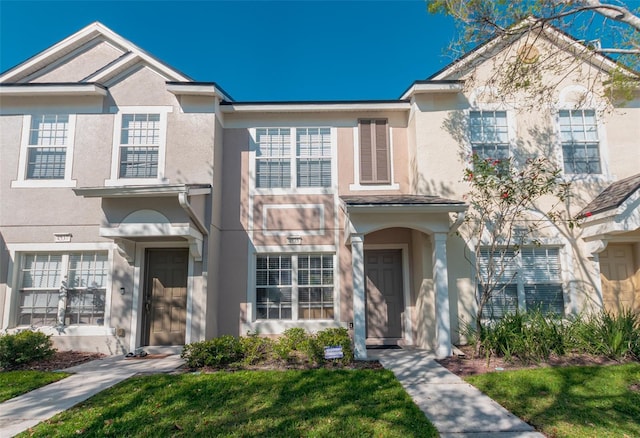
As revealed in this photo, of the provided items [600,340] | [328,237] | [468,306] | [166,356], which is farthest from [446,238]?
[166,356]

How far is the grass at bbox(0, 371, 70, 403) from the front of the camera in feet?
19.5

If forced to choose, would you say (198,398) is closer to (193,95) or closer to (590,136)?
(193,95)

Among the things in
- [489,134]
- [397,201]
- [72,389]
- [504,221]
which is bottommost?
[72,389]

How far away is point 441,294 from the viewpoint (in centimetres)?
820

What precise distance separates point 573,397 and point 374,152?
6.73 meters

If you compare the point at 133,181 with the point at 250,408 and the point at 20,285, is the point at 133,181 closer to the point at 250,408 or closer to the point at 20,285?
the point at 20,285

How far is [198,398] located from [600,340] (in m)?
7.61

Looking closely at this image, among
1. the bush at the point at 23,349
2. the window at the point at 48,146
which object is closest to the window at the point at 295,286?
the bush at the point at 23,349

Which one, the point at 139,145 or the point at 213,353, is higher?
the point at 139,145

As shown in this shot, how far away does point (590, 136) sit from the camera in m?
9.67

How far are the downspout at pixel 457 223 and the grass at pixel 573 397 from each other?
309 centimetres

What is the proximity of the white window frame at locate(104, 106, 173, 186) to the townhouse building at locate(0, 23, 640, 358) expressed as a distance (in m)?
0.04

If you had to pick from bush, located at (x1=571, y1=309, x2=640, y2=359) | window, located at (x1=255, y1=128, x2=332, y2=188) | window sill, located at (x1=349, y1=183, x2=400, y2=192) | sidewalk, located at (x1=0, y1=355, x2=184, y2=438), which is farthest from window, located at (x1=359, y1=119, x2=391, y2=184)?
sidewalk, located at (x1=0, y1=355, x2=184, y2=438)

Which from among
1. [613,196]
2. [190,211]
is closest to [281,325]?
[190,211]
